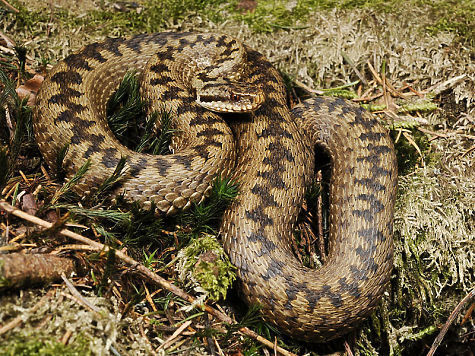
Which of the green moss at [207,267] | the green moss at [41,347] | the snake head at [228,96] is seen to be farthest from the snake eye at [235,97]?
the green moss at [41,347]

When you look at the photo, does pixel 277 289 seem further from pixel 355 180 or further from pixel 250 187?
pixel 355 180

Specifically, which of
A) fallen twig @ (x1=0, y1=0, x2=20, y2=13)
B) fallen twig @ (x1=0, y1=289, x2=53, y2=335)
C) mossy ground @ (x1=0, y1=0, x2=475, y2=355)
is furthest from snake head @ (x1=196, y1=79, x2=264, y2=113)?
fallen twig @ (x1=0, y1=289, x2=53, y2=335)

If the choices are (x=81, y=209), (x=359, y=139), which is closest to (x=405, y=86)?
(x=359, y=139)

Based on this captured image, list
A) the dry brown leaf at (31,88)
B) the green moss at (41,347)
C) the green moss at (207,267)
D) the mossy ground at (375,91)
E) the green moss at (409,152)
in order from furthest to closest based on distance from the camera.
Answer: the green moss at (409,152), the dry brown leaf at (31,88), the mossy ground at (375,91), the green moss at (207,267), the green moss at (41,347)

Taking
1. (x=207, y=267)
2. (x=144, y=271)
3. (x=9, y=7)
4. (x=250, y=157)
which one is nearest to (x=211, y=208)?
(x=207, y=267)

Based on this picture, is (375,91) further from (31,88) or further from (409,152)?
(31,88)

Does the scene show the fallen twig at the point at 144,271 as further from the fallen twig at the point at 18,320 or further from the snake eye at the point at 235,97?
the snake eye at the point at 235,97
